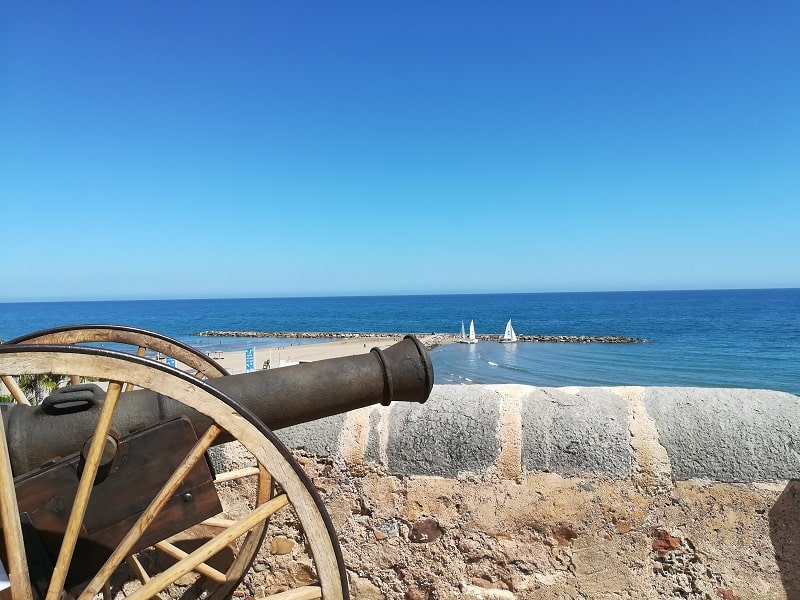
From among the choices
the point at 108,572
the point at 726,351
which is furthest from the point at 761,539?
the point at 726,351

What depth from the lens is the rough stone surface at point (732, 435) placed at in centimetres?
169

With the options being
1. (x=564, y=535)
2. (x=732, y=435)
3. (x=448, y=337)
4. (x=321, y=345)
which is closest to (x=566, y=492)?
(x=564, y=535)

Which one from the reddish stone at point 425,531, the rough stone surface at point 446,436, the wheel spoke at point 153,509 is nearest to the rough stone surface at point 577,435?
the rough stone surface at point 446,436

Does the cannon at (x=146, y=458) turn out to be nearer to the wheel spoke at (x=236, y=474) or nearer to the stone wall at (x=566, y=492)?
the wheel spoke at (x=236, y=474)

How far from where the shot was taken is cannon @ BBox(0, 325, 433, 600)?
125 centimetres

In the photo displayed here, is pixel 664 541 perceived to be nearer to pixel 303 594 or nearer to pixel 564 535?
pixel 564 535

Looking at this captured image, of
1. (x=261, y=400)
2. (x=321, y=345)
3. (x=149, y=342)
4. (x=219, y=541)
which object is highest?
(x=149, y=342)

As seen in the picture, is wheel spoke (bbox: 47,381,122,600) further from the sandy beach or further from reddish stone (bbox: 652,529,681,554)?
the sandy beach

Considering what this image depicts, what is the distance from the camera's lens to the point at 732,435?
1726 millimetres

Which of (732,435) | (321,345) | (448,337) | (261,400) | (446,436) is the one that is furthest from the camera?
(448,337)

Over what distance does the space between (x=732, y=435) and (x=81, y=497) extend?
1831mm

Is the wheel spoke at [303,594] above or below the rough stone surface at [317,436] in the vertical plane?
below

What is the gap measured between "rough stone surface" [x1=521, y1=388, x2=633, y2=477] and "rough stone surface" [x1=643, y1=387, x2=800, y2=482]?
132 millimetres

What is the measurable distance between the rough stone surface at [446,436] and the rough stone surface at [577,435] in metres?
0.13
